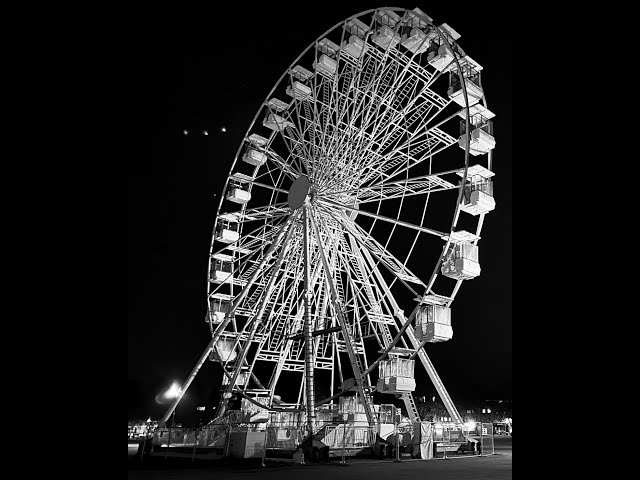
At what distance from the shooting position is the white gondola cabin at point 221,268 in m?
23.5

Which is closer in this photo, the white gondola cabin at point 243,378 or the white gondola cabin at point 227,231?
the white gondola cabin at point 243,378

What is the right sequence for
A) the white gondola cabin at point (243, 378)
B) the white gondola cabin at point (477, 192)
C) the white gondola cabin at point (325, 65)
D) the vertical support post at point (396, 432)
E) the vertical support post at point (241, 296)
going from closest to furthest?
the vertical support post at point (396, 432)
the white gondola cabin at point (477, 192)
the vertical support post at point (241, 296)
the white gondola cabin at point (325, 65)
the white gondola cabin at point (243, 378)

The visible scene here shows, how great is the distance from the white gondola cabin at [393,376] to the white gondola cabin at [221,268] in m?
8.55

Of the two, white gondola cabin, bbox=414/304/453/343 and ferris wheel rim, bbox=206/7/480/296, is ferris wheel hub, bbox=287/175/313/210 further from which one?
white gondola cabin, bbox=414/304/453/343

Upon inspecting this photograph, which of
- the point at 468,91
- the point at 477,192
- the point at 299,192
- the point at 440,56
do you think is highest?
the point at 440,56

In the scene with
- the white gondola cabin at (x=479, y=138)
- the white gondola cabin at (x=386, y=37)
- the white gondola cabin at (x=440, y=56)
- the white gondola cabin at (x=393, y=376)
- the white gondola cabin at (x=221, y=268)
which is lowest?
the white gondola cabin at (x=393, y=376)

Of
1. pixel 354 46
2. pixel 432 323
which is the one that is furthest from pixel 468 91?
pixel 432 323

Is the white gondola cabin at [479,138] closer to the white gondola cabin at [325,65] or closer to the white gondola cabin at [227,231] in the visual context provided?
the white gondola cabin at [325,65]

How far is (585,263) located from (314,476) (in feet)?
31.9

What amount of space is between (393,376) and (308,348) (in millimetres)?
2657

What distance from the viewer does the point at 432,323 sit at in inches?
612

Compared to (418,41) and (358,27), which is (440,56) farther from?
(358,27)

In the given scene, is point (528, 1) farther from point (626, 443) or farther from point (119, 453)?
point (119, 453)

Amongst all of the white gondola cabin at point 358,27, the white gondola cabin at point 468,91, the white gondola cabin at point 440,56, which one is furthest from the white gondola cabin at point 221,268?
the white gondola cabin at point 468,91
